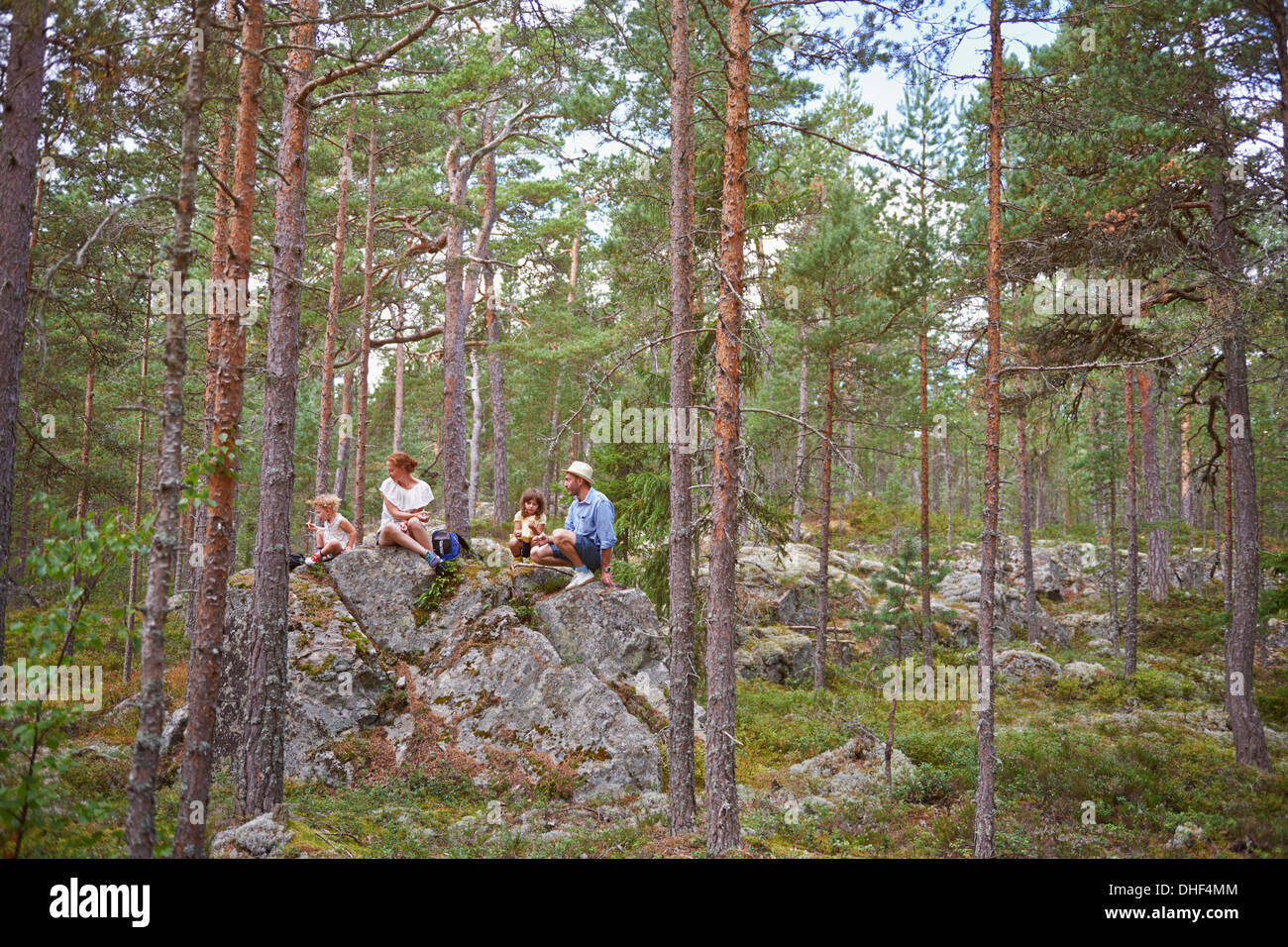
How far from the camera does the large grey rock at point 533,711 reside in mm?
Answer: 8922

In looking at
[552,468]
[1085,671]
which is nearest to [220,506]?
[1085,671]

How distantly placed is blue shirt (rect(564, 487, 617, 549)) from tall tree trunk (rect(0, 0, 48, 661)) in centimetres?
611

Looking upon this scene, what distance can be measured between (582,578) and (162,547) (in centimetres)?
668

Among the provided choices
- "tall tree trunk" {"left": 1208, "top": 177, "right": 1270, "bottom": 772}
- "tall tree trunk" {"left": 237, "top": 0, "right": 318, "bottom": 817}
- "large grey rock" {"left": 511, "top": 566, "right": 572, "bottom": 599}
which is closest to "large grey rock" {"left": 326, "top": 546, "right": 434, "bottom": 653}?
"large grey rock" {"left": 511, "top": 566, "right": 572, "bottom": 599}

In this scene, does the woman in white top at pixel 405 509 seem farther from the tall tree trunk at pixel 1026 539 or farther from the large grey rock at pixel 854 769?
the tall tree trunk at pixel 1026 539

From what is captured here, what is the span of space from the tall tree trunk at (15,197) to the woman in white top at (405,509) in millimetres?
3942

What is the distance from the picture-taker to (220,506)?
5879 millimetres

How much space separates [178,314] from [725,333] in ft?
15.3

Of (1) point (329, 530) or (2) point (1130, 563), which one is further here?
(2) point (1130, 563)

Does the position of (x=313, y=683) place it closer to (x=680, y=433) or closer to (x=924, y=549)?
(x=680, y=433)

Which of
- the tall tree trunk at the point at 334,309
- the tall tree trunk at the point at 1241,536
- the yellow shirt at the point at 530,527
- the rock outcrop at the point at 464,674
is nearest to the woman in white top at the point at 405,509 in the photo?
the rock outcrop at the point at 464,674

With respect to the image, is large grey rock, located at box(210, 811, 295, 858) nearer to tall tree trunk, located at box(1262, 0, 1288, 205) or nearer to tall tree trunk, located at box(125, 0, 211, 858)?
tall tree trunk, located at box(125, 0, 211, 858)

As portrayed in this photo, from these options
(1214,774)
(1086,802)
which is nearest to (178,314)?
(1086,802)

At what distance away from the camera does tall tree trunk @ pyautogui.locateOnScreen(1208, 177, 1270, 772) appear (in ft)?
40.8
